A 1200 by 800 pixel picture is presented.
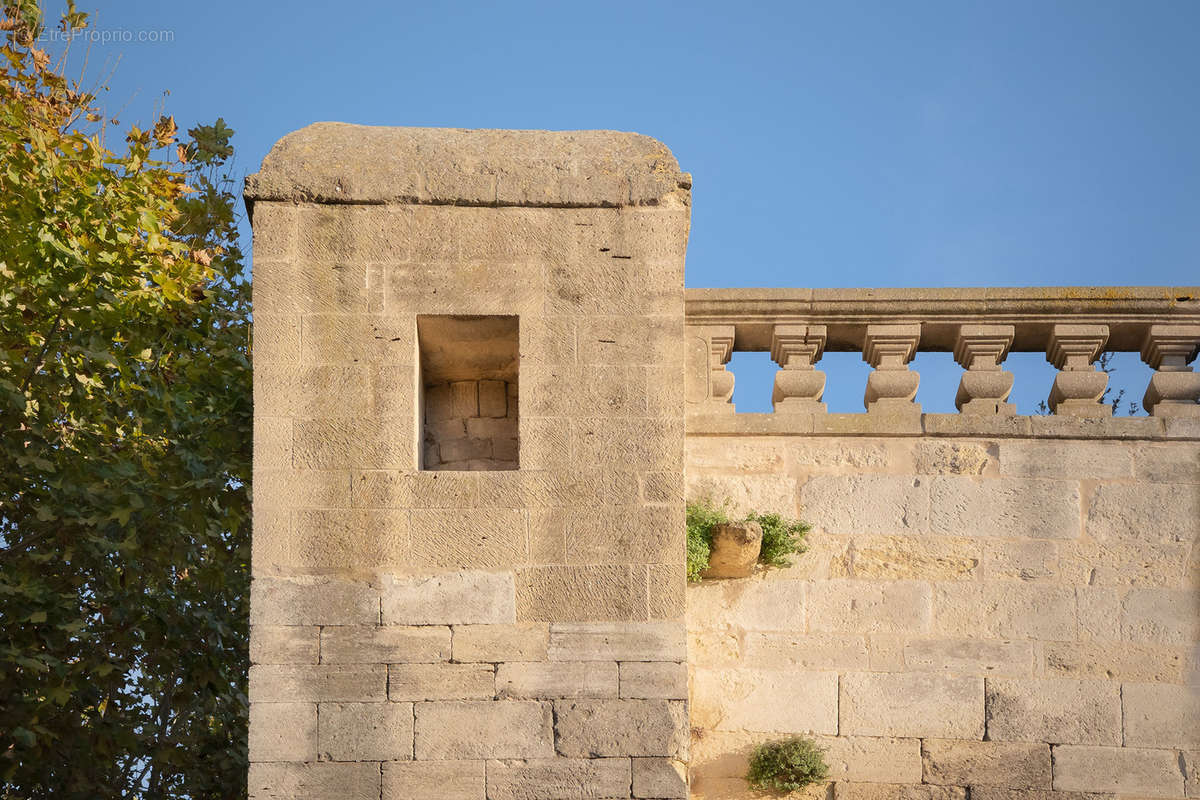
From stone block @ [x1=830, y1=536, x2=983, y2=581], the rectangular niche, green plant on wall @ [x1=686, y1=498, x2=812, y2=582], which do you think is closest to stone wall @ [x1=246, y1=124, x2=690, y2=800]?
the rectangular niche

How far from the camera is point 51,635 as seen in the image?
24.7 ft

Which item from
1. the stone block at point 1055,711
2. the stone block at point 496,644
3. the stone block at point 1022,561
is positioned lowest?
the stone block at point 1055,711

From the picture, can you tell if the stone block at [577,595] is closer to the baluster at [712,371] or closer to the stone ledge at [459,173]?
the baluster at [712,371]

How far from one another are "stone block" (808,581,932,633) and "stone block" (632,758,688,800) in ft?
3.15

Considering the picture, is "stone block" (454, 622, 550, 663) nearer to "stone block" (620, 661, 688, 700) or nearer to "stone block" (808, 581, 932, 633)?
"stone block" (620, 661, 688, 700)

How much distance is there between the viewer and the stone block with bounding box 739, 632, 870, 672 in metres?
5.01

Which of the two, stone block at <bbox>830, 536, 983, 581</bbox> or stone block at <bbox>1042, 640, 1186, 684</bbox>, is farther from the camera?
stone block at <bbox>830, 536, 983, 581</bbox>

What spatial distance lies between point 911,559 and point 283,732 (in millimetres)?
2541

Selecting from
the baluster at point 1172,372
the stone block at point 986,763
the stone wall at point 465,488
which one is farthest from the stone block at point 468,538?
the baluster at point 1172,372

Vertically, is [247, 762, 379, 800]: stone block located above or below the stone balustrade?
below

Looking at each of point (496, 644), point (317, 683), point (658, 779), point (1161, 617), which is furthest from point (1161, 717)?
point (317, 683)

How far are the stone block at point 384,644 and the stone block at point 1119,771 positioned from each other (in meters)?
2.47

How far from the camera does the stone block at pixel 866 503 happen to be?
5156 mm

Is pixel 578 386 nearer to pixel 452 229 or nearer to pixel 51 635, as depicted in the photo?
pixel 452 229
